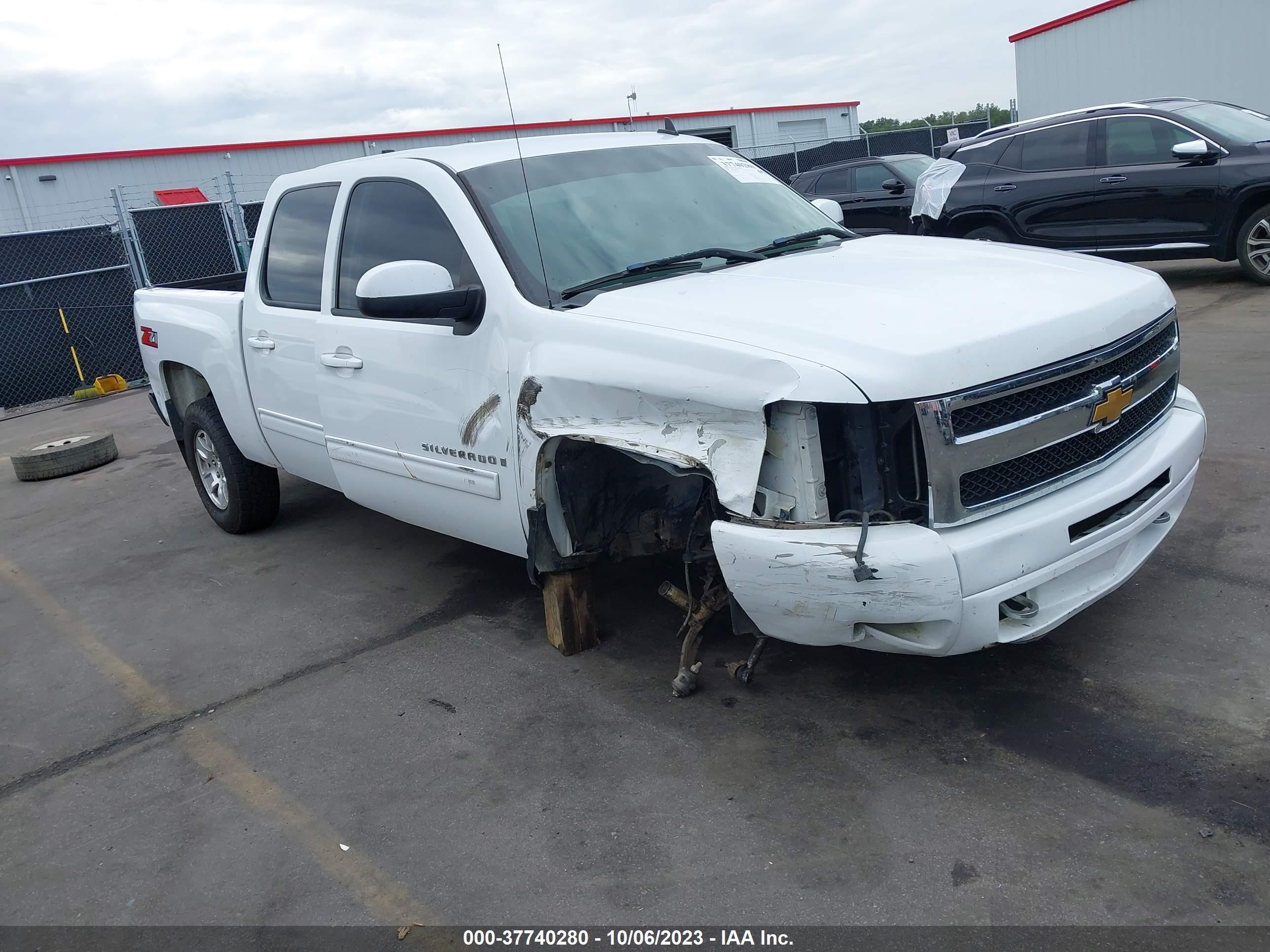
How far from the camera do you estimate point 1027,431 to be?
2.85 m

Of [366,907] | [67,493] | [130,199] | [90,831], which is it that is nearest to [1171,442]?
[366,907]

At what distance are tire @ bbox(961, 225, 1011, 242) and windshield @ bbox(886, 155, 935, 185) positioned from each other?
2.24m

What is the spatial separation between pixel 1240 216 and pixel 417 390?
27.1ft

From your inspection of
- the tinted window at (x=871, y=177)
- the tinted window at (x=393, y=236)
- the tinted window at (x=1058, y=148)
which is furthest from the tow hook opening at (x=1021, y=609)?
the tinted window at (x=871, y=177)

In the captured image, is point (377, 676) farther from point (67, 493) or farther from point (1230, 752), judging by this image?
point (67, 493)

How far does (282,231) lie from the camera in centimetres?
499

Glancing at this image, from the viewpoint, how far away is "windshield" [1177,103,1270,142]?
30.3 feet

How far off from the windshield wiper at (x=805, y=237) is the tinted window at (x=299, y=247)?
1962 mm

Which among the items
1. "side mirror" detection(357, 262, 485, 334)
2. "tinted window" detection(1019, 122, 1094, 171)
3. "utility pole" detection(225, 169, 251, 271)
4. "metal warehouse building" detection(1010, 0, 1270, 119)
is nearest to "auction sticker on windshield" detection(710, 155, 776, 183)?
"side mirror" detection(357, 262, 485, 334)

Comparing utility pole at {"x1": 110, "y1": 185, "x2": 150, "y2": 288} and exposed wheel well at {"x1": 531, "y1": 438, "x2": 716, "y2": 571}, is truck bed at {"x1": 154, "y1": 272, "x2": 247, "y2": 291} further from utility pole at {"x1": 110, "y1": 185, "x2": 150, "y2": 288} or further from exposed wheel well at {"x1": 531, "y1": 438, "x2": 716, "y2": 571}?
utility pole at {"x1": 110, "y1": 185, "x2": 150, "y2": 288}

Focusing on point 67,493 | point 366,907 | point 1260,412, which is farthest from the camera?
point 67,493

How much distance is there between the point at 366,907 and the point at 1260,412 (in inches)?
213

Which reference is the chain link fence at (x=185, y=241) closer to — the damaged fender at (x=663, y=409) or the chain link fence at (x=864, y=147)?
the damaged fender at (x=663, y=409)

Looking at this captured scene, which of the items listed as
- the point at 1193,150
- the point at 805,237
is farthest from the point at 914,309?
the point at 1193,150
